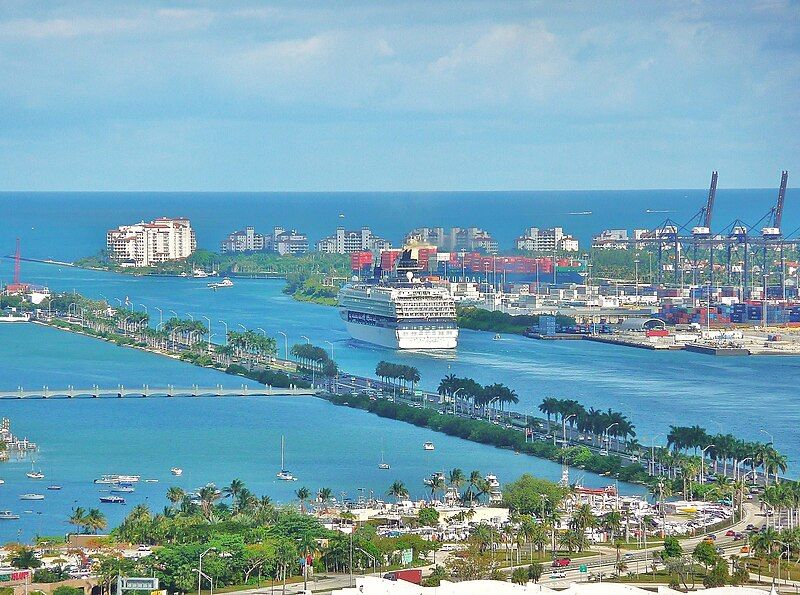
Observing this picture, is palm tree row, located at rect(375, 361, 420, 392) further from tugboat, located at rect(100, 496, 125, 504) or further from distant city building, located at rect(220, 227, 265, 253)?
distant city building, located at rect(220, 227, 265, 253)

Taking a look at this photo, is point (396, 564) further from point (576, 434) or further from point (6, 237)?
point (6, 237)

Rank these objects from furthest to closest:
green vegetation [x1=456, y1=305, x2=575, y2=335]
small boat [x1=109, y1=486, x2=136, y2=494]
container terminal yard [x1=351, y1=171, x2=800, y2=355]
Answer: green vegetation [x1=456, y1=305, x2=575, y2=335] < container terminal yard [x1=351, y1=171, x2=800, y2=355] < small boat [x1=109, y1=486, x2=136, y2=494]

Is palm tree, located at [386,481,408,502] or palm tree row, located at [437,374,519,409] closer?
palm tree, located at [386,481,408,502]

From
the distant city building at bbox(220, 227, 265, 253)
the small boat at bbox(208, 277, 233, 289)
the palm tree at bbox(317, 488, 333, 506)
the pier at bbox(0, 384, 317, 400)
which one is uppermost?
the distant city building at bbox(220, 227, 265, 253)

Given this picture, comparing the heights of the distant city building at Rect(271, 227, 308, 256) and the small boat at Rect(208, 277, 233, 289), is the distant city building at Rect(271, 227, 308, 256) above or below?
above

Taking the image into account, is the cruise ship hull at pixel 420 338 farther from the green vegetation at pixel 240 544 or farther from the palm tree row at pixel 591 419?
the green vegetation at pixel 240 544

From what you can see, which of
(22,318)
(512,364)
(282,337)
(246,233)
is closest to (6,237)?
(246,233)

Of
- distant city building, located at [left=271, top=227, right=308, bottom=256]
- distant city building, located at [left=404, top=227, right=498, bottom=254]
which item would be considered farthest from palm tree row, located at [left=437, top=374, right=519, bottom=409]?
distant city building, located at [left=271, top=227, right=308, bottom=256]
